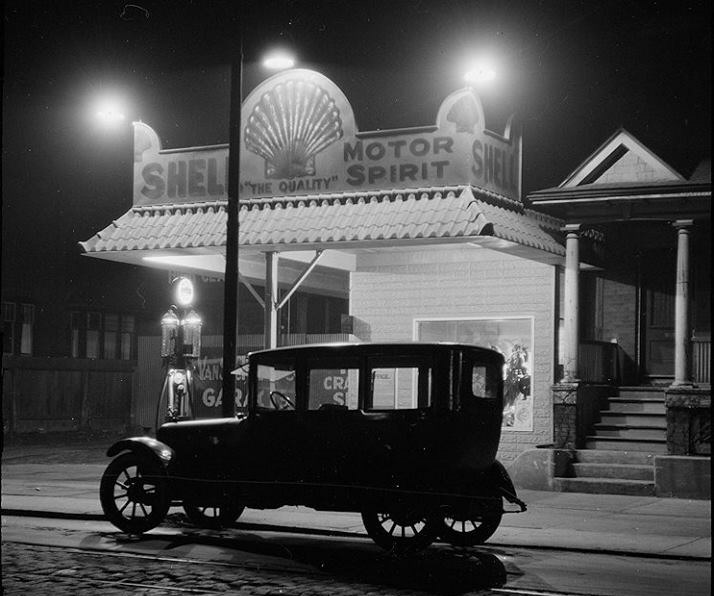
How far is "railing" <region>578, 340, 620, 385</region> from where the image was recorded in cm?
1808

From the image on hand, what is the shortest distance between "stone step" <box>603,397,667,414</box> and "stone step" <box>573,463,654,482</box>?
4.67ft

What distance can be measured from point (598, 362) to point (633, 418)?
111 centimetres

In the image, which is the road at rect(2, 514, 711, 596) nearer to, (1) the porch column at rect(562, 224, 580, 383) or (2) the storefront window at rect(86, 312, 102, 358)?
(1) the porch column at rect(562, 224, 580, 383)

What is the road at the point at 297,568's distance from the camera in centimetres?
880

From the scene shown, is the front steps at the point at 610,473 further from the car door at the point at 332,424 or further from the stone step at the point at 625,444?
the car door at the point at 332,424

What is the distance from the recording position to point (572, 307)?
17406 mm

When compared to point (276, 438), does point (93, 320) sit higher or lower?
higher

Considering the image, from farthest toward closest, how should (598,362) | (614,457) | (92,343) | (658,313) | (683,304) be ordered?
1. (92,343)
2. (658,313)
3. (598,362)
4. (614,457)
5. (683,304)

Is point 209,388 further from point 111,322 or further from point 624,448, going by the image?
point 111,322

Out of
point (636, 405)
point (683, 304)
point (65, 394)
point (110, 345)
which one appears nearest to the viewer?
point (683, 304)

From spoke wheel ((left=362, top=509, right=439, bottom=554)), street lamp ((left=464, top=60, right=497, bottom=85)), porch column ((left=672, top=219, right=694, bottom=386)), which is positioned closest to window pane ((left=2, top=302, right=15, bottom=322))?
street lamp ((left=464, top=60, right=497, bottom=85))

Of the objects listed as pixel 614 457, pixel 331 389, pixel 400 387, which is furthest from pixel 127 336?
pixel 400 387

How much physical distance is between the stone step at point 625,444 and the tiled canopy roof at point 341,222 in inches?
123

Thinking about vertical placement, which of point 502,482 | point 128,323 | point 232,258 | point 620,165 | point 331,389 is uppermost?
point 620,165
